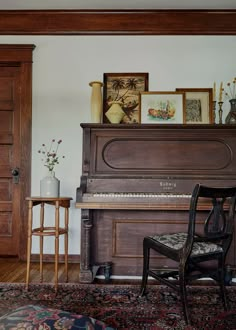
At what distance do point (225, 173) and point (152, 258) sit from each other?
105cm

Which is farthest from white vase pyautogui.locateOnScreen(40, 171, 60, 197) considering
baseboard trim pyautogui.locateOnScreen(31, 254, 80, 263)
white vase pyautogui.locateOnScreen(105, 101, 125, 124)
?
baseboard trim pyautogui.locateOnScreen(31, 254, 80, 263)

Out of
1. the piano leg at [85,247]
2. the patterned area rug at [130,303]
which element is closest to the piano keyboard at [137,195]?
the piano leg at [85,247]

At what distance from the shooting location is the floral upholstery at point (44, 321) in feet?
3.68

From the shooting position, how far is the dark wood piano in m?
2.66

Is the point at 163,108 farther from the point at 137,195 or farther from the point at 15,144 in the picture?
the point at 15,144

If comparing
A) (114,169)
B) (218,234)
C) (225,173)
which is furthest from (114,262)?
(225,173)

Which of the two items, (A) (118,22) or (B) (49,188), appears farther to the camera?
(A) (118,22)

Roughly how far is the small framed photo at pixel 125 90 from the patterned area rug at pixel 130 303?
1727mm

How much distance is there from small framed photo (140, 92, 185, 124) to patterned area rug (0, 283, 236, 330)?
5.07 ft

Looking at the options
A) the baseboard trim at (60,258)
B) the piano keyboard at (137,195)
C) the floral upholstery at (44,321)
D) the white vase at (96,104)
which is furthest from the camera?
the baseboard trim at (60,258)

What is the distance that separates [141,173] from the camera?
273 centimetres

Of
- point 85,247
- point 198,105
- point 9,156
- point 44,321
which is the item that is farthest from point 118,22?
point 44,321

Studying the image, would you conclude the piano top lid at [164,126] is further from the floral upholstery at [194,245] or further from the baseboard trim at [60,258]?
the baseboard trim at [60,258]

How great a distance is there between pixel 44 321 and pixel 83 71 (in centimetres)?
269
